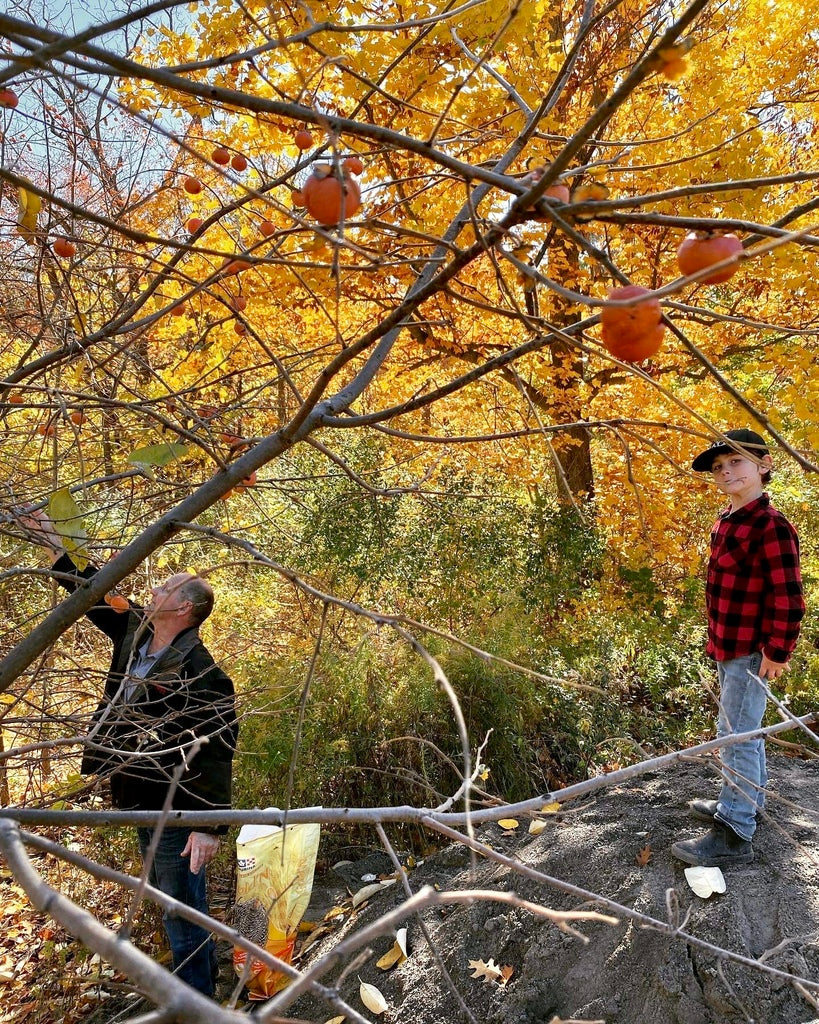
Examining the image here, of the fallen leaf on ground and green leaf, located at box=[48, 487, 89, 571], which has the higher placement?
green leaf, located at box=[48, 487, 89, 571]

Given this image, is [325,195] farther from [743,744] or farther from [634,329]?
[743,744]

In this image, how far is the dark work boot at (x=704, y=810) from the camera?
2965 mm

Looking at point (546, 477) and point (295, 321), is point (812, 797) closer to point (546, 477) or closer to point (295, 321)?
point (546, 477)

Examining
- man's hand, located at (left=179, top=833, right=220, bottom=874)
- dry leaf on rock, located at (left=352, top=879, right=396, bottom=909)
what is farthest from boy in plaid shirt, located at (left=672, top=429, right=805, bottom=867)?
man's hand, located at (left=179, top=833, right=220, bottom=874)

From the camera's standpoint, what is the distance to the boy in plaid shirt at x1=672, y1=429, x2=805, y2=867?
263cm

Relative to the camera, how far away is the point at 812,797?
329 cm

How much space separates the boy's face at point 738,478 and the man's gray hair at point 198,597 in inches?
71.2

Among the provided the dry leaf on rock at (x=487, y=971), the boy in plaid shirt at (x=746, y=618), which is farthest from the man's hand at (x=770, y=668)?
the dry leaf on rock at (x=487, y=971)

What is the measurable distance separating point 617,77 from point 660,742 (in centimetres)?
394

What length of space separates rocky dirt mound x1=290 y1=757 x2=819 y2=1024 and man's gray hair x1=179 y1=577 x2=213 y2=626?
1.22 meters

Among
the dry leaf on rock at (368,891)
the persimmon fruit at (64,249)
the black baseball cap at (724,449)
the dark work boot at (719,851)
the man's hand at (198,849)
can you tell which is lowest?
the dry leaf on rock at (368,891)

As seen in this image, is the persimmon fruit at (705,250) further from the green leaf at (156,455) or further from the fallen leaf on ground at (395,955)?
the fallen leaf on ground at (395,955)

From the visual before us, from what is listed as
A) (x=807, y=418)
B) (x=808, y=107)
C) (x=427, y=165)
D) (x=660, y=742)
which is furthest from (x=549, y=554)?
(x=808, y=107)

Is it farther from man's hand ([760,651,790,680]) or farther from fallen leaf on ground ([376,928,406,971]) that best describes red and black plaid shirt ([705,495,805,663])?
fallen leaf on ground ([376,928,406,971])
